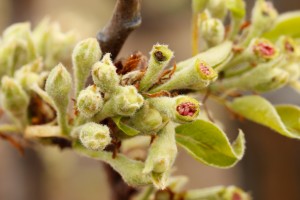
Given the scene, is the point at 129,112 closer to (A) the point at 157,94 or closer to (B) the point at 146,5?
(A) the point at 157,94

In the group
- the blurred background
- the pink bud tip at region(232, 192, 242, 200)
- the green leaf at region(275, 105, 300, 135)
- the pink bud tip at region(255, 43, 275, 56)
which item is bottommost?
the blurred background

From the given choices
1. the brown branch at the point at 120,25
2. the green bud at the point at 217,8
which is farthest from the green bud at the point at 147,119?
the green bud at the point at 217,8

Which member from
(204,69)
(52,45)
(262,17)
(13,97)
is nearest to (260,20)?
(262,17)

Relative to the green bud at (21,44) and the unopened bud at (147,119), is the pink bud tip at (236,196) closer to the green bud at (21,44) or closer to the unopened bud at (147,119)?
the unopened bud at (147,119)

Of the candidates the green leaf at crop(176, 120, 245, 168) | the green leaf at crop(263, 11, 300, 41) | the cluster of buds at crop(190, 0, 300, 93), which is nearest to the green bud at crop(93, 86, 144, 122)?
the green leaf at crop(176, 120, 245, 168)

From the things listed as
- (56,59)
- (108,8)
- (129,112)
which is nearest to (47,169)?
(56,59)

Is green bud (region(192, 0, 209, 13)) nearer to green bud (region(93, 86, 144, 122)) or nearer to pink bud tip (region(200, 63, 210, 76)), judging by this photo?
pink bud tip (region(200, 63, 210, 76))

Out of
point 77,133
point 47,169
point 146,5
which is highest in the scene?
point 77,133
